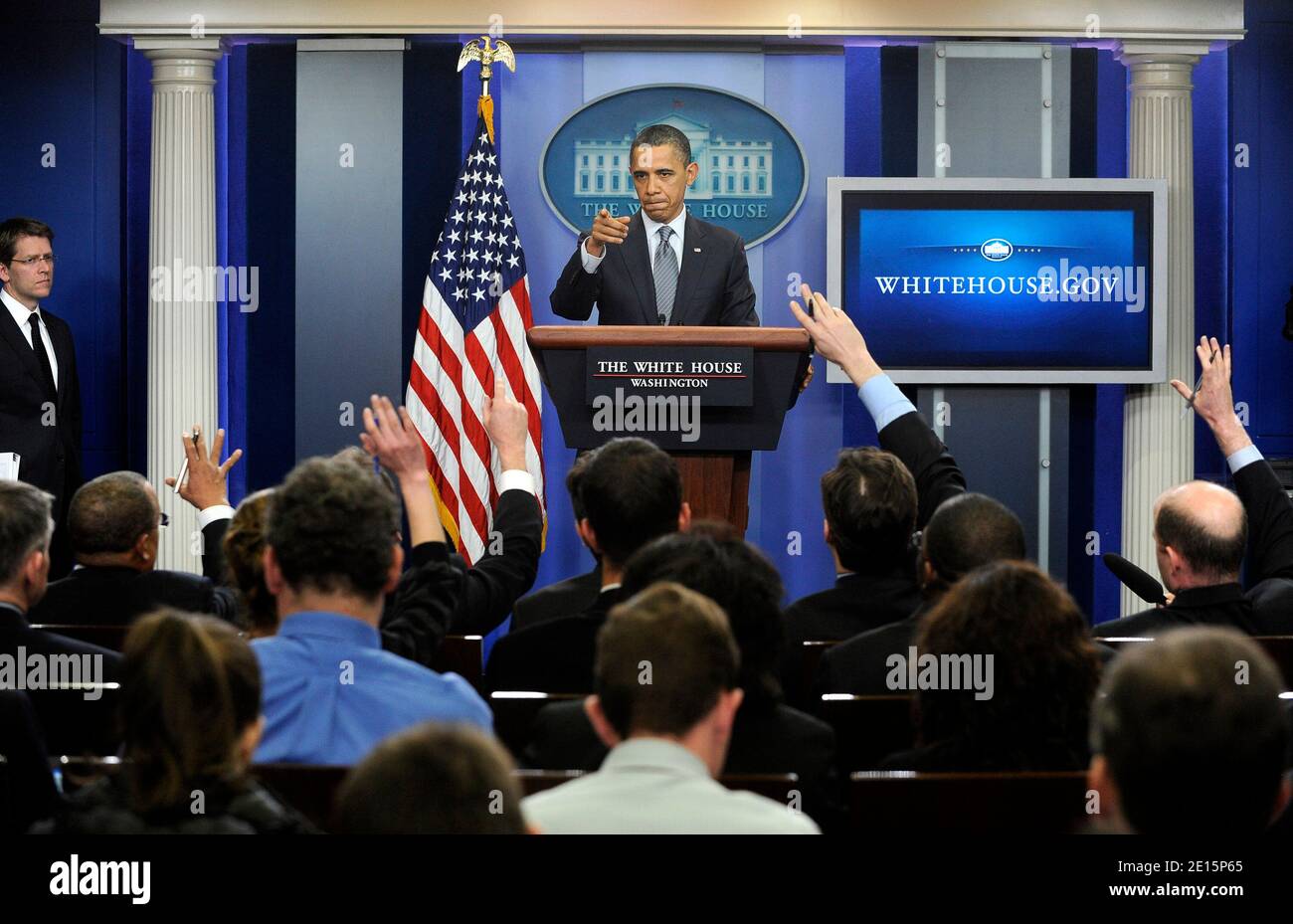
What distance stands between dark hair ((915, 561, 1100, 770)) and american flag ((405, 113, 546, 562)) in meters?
4.25

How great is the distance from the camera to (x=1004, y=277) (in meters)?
6.83

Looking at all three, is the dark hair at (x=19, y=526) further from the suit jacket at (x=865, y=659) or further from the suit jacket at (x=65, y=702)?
the suit jacket at (x=865, y=659)

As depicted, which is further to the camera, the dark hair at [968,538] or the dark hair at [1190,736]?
the dark hair at [968,538]

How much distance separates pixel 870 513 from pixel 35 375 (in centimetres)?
441

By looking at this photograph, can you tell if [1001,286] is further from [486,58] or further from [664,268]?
[486,58]

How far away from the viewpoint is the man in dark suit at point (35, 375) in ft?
20.9

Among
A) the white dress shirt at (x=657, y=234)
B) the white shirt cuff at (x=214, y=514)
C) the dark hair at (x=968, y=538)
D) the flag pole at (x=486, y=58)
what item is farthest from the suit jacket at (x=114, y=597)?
the flag pole at (x=486, y=58)

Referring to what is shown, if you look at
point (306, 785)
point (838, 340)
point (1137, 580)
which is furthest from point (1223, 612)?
point (306, 785)

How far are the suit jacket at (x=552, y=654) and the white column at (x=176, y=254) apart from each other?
4461 mm

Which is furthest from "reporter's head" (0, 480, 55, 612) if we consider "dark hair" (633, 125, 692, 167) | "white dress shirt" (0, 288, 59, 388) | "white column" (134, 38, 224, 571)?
"white column" (134, 38, 224, 571)

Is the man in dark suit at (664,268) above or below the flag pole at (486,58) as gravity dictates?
below

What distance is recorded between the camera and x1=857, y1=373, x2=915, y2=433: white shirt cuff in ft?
13.0

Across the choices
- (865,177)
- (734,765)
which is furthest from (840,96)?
(734,765)
